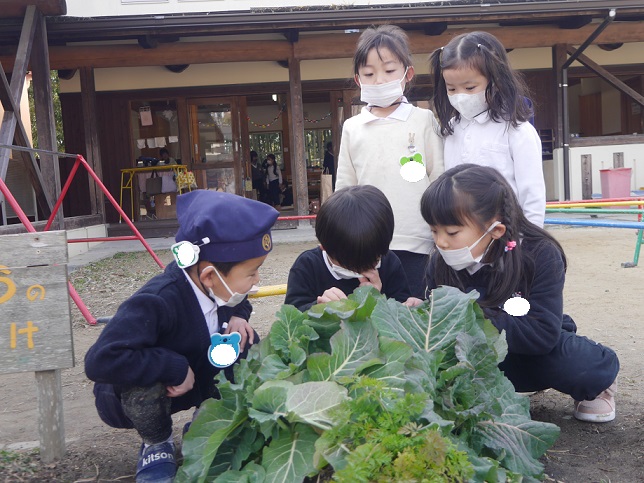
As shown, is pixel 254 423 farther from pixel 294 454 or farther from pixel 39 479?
pixel 39 479

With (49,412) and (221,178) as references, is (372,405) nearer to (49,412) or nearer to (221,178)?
(49,412)

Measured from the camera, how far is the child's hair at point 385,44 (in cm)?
279

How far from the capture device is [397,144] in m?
2.79

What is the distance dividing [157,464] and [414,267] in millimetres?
1259

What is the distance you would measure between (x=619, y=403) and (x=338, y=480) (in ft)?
5.72

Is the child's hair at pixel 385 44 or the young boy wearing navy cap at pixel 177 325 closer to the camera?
the young boy wearing navy cap at pixel 177 325

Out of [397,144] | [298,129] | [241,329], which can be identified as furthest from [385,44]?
[298,129]

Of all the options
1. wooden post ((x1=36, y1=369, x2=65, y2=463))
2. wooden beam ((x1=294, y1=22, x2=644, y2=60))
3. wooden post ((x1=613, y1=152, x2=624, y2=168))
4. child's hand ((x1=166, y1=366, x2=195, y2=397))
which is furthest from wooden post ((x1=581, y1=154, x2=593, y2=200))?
wooden post ((x1=36, y1=369, x2=65, y2=463))

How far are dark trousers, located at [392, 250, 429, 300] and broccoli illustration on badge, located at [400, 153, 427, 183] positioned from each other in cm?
30

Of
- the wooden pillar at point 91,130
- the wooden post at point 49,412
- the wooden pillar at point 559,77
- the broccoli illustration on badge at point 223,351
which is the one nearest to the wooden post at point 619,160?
the wooden pillar at point 559,77

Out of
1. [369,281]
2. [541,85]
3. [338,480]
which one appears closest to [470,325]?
[369,281]

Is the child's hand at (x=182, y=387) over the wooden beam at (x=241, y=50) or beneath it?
beneath

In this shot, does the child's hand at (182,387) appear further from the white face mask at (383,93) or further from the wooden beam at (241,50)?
the wooden beam at (241,50)

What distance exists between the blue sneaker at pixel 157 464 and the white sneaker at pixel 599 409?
4.78 ft
